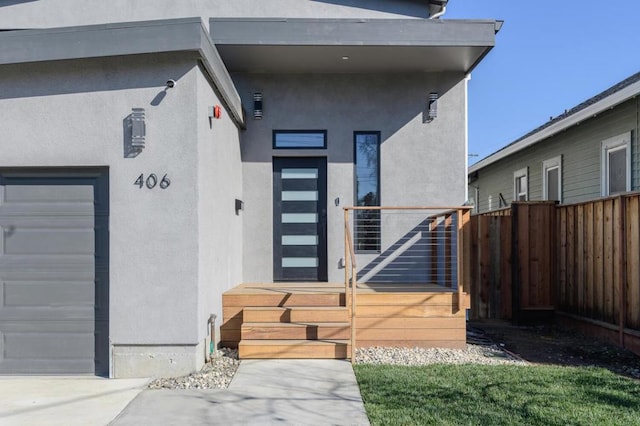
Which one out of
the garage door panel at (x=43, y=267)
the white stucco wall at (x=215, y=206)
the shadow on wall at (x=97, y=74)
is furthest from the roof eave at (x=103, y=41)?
the garage door panel at (x=43, y=267)

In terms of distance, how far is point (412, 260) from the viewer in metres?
7.27

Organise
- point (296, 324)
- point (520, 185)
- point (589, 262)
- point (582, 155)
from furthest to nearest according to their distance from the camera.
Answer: point (520, 185), point (582, 155), point (589, 262), point (296, 324)

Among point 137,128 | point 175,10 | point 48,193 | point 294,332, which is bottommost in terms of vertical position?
point 294,332

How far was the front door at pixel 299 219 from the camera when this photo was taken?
729 centimetres

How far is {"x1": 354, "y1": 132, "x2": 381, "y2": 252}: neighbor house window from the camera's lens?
7.26 metres

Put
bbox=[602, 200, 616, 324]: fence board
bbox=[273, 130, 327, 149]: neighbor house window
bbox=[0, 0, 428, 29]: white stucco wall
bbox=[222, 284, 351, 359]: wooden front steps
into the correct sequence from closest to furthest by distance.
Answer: bbox=[222, 284, 351, 359]: wooden front steps < bbox=[602, 200, 616, 324]: fence board < bbox=[273, 130, 327, 149]: neighbor house window < bbox=[0, 0, 428, 29]: white stucco wall

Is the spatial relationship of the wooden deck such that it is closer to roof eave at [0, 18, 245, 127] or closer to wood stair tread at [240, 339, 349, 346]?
wood stair tread at [240, 339, 349, 346]

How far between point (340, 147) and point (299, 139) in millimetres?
630

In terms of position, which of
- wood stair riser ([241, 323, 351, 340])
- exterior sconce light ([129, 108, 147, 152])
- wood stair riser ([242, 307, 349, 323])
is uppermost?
exterior sconce light ([129, 108, 147, 152])

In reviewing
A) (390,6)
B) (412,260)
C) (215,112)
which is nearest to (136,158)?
(215,112)

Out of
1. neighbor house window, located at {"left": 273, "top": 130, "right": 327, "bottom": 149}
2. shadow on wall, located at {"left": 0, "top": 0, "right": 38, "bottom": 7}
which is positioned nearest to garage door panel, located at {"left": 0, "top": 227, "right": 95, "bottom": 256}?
neighbor house window, located at {"left": 273, "top": 130, "right": 327, "bottom": 149}

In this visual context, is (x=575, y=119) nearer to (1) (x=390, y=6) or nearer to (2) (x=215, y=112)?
(1) (x=390, y=6)

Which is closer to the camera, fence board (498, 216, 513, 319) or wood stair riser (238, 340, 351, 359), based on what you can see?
wood stair riser (238, 340, 351, 359)

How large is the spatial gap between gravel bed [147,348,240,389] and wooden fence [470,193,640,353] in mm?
4284
